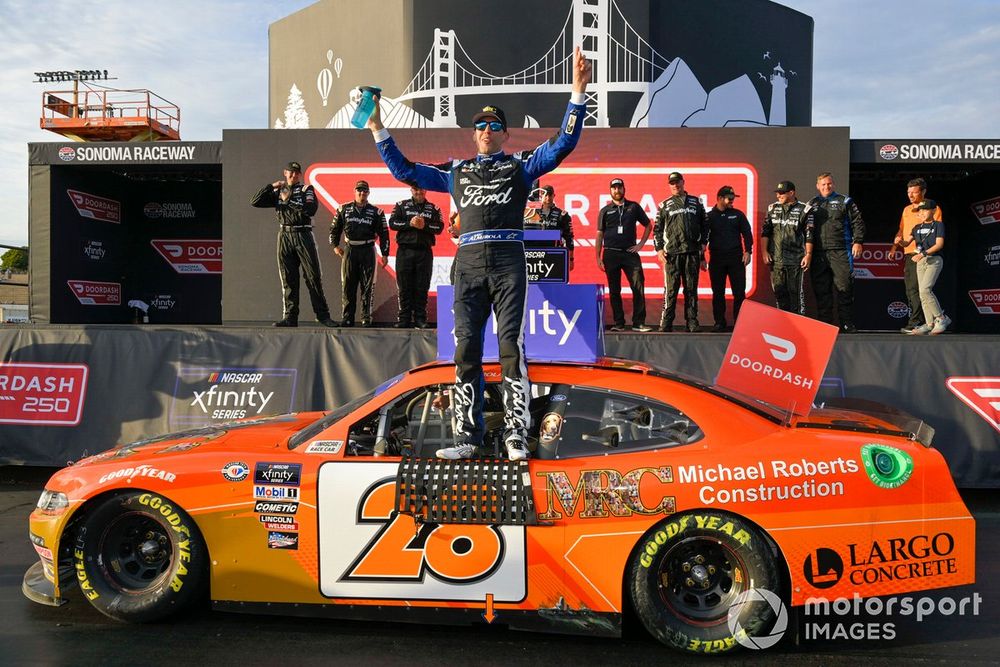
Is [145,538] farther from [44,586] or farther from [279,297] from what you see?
[279,297]

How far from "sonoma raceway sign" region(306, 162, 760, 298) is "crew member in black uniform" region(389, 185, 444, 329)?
1.58 metres

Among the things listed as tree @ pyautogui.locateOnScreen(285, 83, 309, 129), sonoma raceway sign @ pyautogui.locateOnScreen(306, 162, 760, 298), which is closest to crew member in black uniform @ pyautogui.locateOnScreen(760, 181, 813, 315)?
sonoma raceway sign @ pyautogui.locateOnScreen(306, 162, 760, 298)

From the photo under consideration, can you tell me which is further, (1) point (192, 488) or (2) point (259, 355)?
(2) point (259, 355)

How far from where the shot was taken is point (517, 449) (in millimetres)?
3303

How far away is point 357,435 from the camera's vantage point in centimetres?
346

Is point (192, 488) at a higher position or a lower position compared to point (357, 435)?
lower

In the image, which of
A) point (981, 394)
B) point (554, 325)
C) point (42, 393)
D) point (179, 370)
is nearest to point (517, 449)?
point (554, 325)

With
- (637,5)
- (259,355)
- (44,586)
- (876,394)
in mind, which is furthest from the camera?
(637,5)

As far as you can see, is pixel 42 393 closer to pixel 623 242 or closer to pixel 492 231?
pixel 492 231

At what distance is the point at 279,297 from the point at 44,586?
6899 mm

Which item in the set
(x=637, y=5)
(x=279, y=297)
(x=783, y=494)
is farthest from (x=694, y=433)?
(x=637, y=5)

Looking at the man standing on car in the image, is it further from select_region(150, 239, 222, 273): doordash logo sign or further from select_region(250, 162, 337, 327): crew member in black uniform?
select_region(150, 239, 222, 273): doordash logo sign

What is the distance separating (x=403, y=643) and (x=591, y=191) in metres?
7.58

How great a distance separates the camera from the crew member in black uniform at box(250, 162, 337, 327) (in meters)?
7.79
